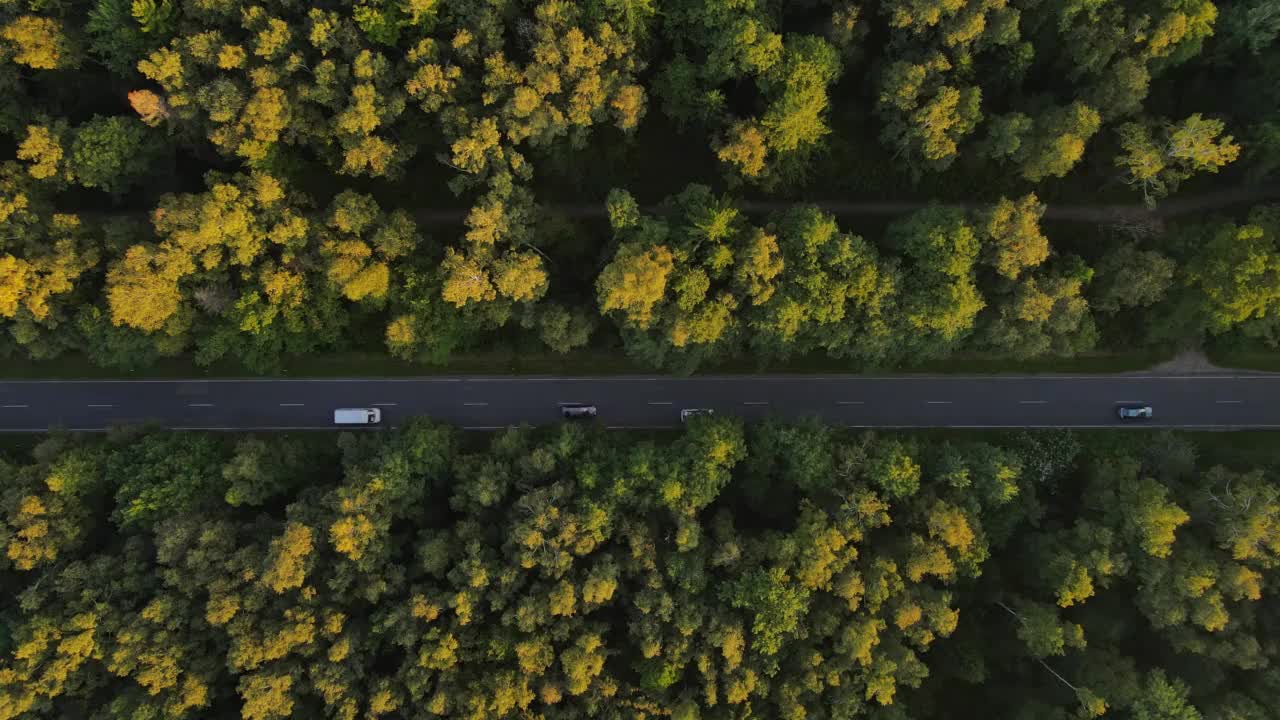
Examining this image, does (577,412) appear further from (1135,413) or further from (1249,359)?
(1249,359)

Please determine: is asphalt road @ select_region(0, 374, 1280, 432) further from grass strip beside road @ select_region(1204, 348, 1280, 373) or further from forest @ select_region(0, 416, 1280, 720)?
forest @ select_region(0, 416, 1280, 720)

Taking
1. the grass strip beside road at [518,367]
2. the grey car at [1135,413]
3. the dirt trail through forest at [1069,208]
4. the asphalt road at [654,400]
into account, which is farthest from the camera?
the asphalt road at [654,400]

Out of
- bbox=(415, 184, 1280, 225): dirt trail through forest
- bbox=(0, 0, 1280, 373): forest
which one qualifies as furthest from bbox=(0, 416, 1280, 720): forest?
bbox=(415, 184, 1280, 225): dirt trail through forest

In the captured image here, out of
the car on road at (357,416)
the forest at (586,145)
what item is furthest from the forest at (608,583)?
the forest at (586,145)

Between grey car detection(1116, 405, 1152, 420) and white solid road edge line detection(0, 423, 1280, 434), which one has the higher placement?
grey car detection(1116, 405, 1152, 420)

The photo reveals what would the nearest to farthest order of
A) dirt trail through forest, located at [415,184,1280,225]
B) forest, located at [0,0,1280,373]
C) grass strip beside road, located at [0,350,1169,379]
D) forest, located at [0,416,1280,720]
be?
forest, located at [0,416,1280,720], forest, located at [0,0,1280,373], dirt trail through forest, located at [415,184,1280,225], grass strip beside road, located at [0,350,1169,379]

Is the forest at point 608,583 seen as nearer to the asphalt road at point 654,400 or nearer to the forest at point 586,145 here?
the asphalt road at point 654,400

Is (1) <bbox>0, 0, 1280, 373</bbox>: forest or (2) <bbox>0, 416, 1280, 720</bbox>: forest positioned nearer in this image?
(2) <bbox>0, 416, 1280, 720</bbox>: forest
